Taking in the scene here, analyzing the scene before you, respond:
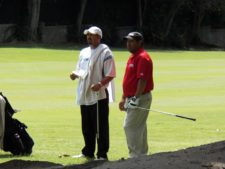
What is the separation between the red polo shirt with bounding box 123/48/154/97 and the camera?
959 cm

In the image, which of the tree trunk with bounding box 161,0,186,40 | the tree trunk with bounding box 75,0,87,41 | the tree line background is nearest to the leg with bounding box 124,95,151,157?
the tree line background

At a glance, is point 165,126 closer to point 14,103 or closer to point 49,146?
point 49,146

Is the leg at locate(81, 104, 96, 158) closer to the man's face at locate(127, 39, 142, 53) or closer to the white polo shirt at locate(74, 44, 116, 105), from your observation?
the white polo shirt at locate(74, 44, 116, 105)

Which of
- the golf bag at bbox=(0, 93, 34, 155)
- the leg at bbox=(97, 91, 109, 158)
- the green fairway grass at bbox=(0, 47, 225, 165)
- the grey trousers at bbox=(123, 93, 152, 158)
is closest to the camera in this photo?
the grey trousers at bbox=(123, 93, 152, 158)

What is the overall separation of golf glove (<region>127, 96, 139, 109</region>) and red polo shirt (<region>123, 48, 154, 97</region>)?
0.31ft

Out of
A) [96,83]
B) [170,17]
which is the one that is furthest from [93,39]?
[170,17]

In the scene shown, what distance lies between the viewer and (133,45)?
32.2 ft

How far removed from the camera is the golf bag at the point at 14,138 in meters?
10.6

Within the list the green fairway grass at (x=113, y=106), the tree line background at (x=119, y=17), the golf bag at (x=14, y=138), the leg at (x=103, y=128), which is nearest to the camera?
the leg at (x=103, y=128)

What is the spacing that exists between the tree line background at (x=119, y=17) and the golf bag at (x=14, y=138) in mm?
36815

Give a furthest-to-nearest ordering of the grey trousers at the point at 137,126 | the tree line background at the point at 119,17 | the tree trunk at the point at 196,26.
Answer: the tree trunk at the point at 196,26 → the tree line background at the point at 119,17 → the grey trousers at the point at 137,126

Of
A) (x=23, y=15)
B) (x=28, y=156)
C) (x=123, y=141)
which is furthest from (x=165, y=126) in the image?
(x=23, y=15)

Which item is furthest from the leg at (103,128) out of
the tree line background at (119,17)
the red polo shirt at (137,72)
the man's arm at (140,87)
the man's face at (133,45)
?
the tree line background at (119,17)

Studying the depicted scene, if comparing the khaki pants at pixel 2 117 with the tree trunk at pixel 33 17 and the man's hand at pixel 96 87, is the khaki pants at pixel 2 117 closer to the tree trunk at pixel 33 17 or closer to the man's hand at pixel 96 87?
the man's hand at pixel 96 87
